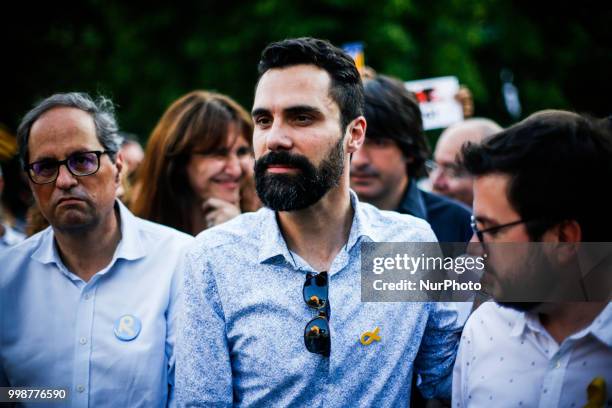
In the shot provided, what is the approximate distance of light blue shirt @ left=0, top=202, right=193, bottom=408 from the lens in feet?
10.5

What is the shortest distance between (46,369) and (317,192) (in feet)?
4.89

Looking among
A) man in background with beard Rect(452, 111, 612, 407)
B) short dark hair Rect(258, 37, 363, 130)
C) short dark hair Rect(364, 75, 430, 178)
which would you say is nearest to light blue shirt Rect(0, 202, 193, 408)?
short dark hair Rect(258, 37, 363, 130)

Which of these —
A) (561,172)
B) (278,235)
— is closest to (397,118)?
(278,235)

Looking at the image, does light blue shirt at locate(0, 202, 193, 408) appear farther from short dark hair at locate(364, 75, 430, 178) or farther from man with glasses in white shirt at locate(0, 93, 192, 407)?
short dark hair at locate(364, 75, 430, 178)

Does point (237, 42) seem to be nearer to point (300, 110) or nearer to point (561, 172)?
point (300, 110)

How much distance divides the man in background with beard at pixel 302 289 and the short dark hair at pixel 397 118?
3.94 feet

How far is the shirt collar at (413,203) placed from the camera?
14.1ft

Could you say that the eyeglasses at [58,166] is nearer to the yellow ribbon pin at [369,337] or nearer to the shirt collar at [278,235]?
the shirt collar at [278,235]

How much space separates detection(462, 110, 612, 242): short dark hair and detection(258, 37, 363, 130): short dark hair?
0.86m

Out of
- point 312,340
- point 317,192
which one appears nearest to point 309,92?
point 317,192

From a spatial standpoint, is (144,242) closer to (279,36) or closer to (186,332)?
(186,332)

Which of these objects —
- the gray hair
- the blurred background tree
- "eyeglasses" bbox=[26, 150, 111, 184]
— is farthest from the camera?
the blurred background tree

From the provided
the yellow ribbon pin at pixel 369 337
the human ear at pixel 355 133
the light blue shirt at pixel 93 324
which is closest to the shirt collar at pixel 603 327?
the yellow ribbon pin at pixel 369 337

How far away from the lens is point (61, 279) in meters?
3.42
